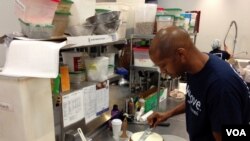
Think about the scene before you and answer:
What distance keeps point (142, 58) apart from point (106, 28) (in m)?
0.72

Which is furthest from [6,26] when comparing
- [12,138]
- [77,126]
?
[77,126]

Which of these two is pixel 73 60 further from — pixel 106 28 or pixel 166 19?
pixel 166 19

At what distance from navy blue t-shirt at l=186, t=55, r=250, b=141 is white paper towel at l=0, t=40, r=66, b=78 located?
632 mm

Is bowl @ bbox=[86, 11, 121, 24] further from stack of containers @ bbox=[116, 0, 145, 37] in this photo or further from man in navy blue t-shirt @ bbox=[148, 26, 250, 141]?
stack of containers @ bbox=[116, 0, 145, 37]

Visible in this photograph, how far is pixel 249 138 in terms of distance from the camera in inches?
43.1

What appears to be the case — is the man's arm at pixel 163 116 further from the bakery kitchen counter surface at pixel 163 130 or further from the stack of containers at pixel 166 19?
the stack of containers at pixel 166 19

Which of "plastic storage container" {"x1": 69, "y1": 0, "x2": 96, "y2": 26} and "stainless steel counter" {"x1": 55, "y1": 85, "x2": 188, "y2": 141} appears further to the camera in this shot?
"stainless steel counter" {"x1": 55, "y1": 85, "x2": 188, "y2": 141}

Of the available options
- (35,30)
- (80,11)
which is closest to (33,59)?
(35,30)

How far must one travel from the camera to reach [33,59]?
34.7 inches

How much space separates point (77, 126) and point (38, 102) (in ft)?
2.03

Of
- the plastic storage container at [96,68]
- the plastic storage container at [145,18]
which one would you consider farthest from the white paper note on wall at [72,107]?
the plastic storage container at [145,18]

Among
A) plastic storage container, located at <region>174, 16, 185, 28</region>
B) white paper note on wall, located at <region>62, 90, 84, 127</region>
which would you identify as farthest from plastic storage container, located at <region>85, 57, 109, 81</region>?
plastic storage container, located at <region>174, 16, 185, 28</region>

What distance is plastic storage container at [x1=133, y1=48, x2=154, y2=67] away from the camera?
2.01m

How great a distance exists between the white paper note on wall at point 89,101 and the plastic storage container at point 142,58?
679 millimetres
